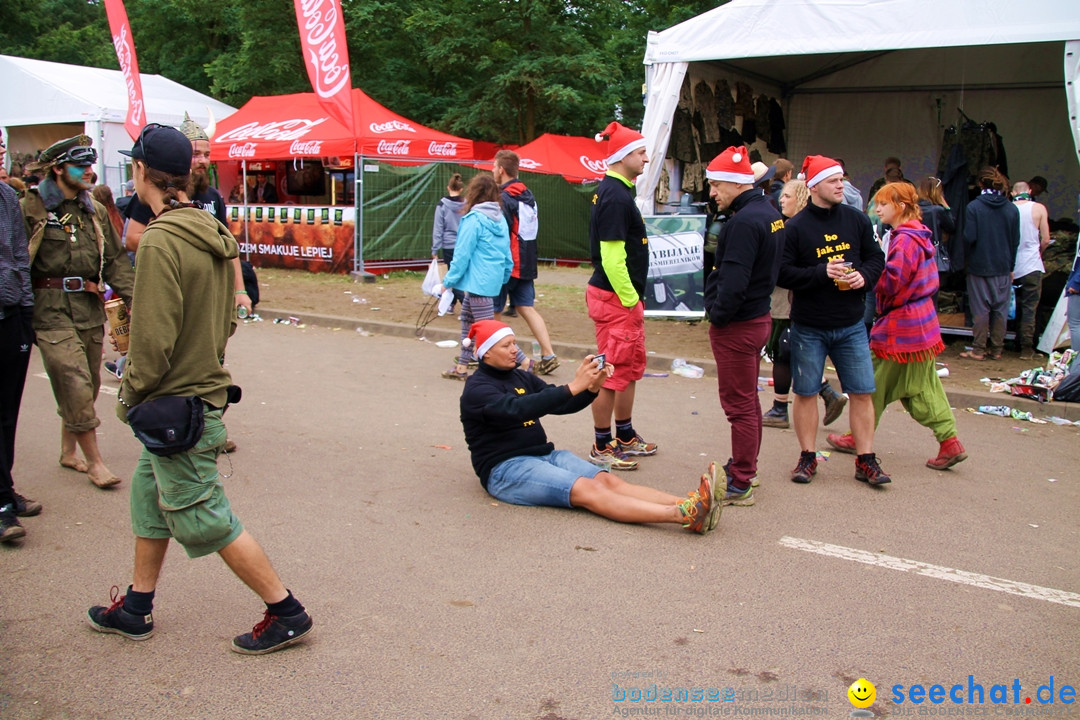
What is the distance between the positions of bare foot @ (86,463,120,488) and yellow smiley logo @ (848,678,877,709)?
13.6 feet

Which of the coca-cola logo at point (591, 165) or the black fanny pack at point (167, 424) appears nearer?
the black fanny pack at point (167, 424)

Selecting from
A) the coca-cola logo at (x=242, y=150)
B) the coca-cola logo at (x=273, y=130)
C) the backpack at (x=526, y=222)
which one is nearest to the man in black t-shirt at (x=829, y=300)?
the backpack at (x=526, y=222)

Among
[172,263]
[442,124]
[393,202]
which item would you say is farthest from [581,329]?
[442,124]

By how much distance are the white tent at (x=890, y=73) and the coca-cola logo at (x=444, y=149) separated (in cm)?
725

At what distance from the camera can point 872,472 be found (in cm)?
534

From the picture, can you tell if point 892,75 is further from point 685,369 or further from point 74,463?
point 74,463

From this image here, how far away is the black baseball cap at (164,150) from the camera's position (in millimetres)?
3182

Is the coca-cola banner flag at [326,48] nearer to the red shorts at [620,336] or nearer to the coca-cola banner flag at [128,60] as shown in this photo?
the coca-cola banner flag at [128,60]

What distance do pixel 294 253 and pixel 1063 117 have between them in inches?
525

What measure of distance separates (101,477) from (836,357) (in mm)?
4490

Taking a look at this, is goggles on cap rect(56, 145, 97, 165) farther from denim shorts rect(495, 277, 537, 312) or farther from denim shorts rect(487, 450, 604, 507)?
denim shorts rect(495, 277, 537, 312)

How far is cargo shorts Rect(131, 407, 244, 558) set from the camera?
313 centimetres

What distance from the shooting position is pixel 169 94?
22.9m

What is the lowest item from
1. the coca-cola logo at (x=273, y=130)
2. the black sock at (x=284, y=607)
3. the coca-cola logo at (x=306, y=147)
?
the black sock at (x=284, y=607)
